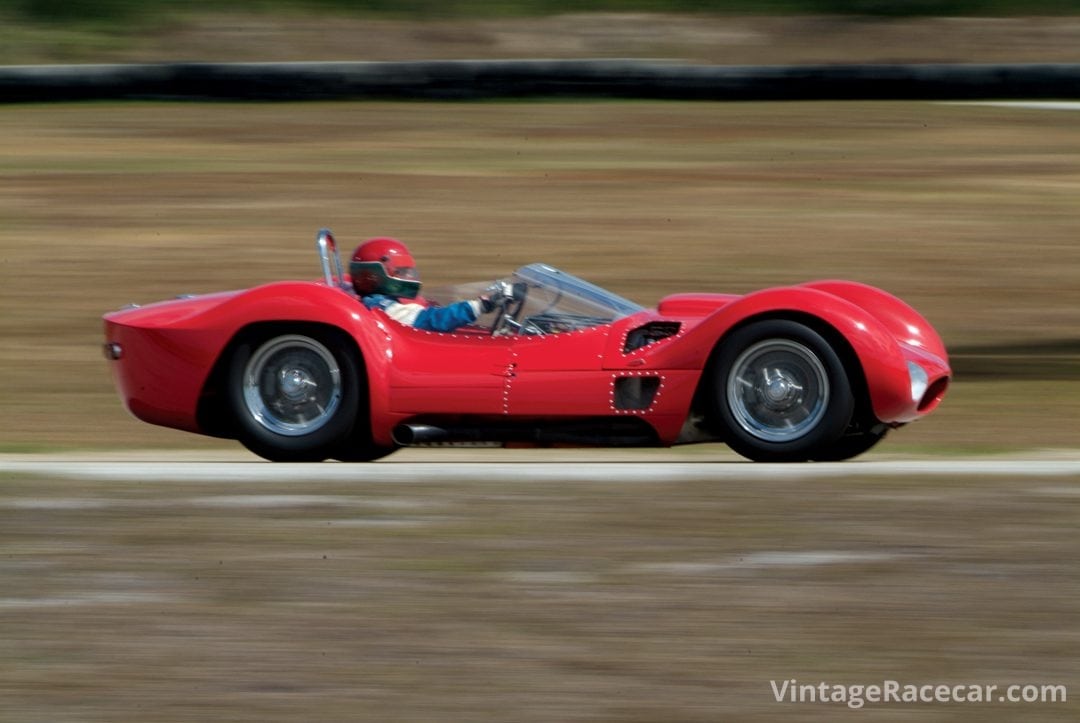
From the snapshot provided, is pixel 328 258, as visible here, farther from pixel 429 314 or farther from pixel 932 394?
pixel 932 394

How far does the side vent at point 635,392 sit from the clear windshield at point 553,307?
1.04 ft

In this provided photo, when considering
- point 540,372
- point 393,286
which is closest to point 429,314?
point 393,286

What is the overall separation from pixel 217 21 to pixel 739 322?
1711cm

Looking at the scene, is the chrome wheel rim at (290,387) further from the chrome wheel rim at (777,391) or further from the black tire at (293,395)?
the chrome wheel rim at (777,391)

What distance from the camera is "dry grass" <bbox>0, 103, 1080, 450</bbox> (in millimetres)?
12953

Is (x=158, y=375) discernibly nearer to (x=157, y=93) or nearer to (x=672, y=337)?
(x=672, y=337)

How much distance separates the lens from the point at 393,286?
324 inches

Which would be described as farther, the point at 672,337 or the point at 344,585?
the point at 672,337

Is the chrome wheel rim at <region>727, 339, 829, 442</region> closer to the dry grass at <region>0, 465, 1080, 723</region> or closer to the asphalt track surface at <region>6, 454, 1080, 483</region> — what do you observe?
the asphalt track surface at <region>6, 454, 1080, 483</region>

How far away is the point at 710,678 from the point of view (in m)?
4.86

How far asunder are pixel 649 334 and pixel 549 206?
828 cm

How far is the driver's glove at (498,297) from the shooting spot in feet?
26.1

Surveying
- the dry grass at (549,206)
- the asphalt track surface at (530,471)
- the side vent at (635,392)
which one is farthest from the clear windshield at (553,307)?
the dry grass at (549,206)

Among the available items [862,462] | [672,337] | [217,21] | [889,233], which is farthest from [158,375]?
[217,21]
